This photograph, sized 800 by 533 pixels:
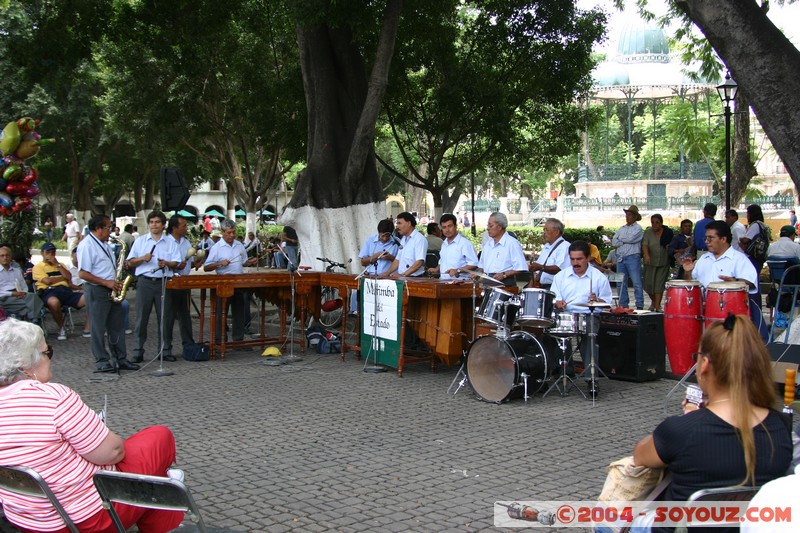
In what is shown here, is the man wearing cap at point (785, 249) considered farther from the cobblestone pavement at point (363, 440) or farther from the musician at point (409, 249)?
the musician at point (409, 249)

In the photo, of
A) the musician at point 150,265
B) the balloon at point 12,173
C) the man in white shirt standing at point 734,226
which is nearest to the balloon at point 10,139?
the balloon at point 12,173

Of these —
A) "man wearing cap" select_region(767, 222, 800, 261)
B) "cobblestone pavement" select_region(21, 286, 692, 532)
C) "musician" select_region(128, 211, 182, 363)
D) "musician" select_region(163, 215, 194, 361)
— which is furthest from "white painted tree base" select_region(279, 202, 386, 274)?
"man wearing cap" select_region(767, 222, 800, 261)

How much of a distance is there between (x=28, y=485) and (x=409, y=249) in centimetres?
795

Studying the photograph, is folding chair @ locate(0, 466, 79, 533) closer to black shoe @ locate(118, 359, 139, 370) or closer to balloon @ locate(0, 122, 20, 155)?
black shoe @ locate(118, 359, 139, 370)

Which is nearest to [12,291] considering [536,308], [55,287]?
[55,287]

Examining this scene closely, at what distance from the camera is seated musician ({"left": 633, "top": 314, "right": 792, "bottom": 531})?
11.1 ft

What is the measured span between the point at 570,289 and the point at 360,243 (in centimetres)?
646

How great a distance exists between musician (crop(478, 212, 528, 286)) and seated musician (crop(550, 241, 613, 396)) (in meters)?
0.92

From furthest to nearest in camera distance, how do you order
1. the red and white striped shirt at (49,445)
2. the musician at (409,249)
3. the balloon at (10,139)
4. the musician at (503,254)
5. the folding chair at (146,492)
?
the balloon at (10,139), the musician at (409,249), the musician at (503,254), the red and white striped shirt at (49,445), the folding chair at (146,492)

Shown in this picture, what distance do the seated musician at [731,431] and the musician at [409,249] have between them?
7558mm

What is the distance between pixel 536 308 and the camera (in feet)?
27.2

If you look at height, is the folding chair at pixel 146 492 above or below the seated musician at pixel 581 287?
below

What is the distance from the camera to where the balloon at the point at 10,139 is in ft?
43.2

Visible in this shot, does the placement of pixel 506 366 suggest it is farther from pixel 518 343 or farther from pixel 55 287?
pixel 55 287
